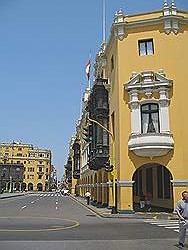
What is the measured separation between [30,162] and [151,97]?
137734 millimetres

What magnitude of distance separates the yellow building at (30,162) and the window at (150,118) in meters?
132

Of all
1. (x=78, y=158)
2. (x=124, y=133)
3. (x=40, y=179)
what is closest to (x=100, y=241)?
(x=124, y=133)

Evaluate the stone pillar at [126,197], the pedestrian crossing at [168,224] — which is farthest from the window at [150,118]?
the pedestrian crossing at [168,224]

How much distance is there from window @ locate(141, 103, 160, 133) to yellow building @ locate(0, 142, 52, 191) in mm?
132076

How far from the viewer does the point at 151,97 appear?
2748cm

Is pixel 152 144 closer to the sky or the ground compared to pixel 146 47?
closer to the ground

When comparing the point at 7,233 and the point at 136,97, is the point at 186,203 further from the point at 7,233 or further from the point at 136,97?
the point at 136,97

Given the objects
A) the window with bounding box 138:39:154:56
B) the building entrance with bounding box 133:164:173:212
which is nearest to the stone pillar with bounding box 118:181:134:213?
the building entrance with bounding box 133:164:173:212

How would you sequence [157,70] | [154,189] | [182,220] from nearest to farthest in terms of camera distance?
[182,220] < [157,70] < [154,189]

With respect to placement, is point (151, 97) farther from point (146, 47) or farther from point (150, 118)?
point (146, 47)

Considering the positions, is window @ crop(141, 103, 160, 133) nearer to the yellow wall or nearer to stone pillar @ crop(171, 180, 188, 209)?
the yellow wall

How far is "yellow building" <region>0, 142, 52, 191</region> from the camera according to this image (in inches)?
6211

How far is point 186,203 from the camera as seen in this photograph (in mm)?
12422

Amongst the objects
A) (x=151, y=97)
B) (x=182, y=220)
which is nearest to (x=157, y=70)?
(x=151, y=97)
